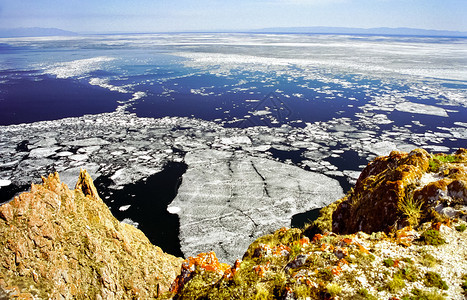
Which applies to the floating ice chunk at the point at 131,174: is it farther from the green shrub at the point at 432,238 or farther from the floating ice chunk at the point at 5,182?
the green shrub at the point at 432,238

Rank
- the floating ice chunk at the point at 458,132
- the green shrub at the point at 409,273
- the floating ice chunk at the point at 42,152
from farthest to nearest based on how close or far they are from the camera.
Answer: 1. the floating ice chunk at the point at 458,132
2. the floating ice chunk at the point at 42,152
3. the green shrub at the point at 409,273

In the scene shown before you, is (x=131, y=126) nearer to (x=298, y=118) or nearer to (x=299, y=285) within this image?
(x=298, y=118)

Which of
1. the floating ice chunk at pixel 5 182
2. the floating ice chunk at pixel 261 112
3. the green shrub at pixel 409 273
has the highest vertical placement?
the green shrub at pixel 409 273

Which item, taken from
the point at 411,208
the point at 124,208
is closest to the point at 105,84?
the point at 124,208

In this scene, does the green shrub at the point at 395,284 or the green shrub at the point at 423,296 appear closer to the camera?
the green shrub at the point at 423,296

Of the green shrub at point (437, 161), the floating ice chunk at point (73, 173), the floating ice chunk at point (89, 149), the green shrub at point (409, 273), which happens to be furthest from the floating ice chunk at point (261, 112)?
the green shrub at point (409, 273)

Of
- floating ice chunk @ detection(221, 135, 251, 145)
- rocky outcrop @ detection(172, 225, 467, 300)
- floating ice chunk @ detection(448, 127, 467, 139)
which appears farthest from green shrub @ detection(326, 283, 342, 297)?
floating ice chunk @ detection(448, 127, 467, 139)

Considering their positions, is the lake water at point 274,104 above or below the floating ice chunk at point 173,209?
above

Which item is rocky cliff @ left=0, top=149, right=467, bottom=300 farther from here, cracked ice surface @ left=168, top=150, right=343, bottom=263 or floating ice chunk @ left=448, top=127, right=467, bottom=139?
floating ice chunk @ left=448, top=127, right=467, bottom=139
